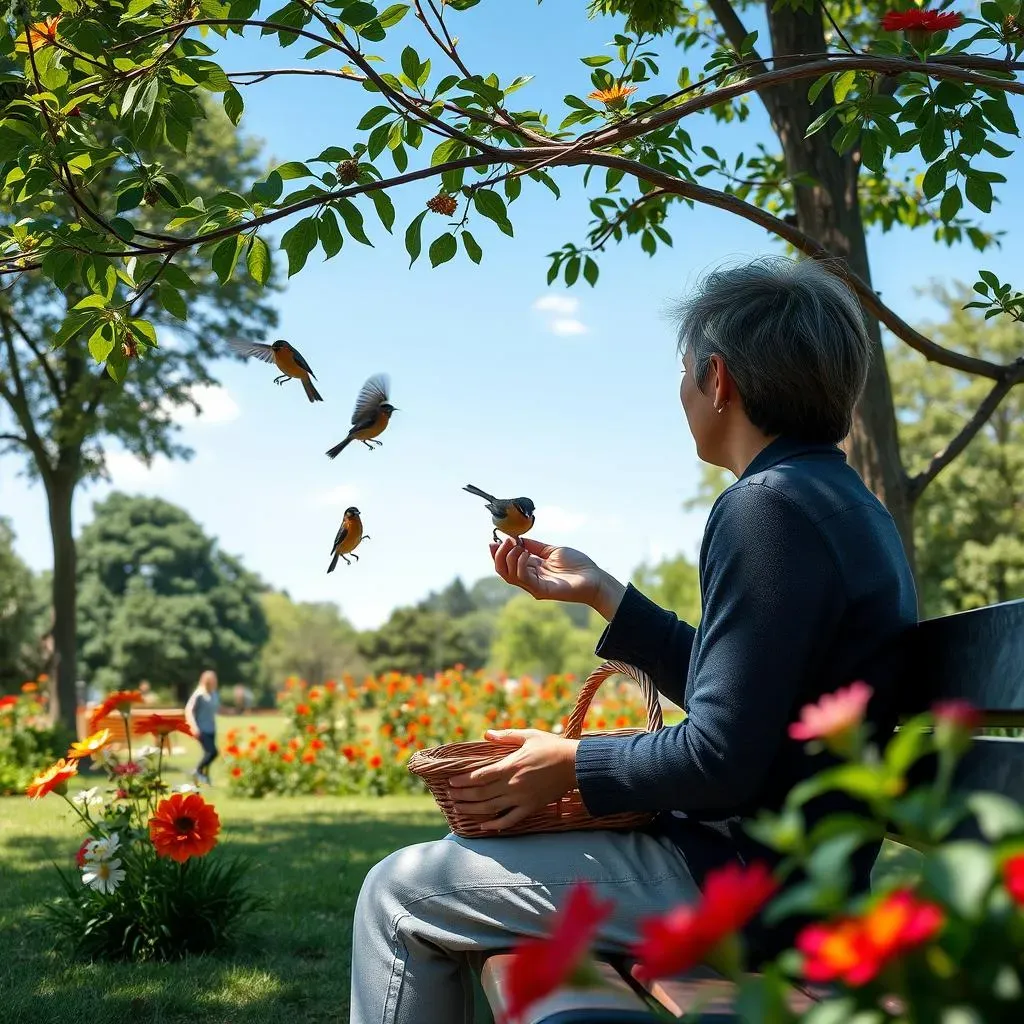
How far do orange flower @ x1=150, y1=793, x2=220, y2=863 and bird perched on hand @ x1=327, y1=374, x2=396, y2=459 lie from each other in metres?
1.53

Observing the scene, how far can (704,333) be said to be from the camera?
1857mm

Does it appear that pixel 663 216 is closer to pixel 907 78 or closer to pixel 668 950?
pixel 907 78

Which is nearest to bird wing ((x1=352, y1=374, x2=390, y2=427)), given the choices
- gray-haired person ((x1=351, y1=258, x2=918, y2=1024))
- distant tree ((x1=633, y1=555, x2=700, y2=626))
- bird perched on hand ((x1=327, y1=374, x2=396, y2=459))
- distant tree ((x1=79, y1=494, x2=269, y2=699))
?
bird perched on hand ((x1=327, y1=374, x2=396, y2=459))

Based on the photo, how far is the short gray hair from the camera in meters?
1.78

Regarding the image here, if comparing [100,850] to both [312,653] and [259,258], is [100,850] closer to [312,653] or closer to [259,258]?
[259,258]

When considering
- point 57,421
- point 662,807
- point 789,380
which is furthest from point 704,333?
point 57,421

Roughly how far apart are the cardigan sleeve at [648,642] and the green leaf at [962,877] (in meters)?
1.45

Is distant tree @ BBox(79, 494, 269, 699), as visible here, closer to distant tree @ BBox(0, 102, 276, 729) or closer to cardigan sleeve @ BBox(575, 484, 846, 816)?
distant tree @ BBox(0, 102, 276, 729)

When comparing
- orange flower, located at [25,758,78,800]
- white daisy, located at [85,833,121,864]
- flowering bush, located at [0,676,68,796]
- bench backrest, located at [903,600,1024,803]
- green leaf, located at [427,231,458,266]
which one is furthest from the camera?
flowering bush, located at [0,676,68,796]

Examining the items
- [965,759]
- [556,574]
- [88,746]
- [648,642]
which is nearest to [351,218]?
[556,574]

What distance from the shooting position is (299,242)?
206cm

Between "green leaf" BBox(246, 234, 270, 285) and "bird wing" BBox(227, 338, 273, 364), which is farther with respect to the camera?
"bird wing" BBox(227, 338, 273, 364)

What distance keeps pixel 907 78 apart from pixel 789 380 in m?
0.92

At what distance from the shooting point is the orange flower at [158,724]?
3.58 metres
